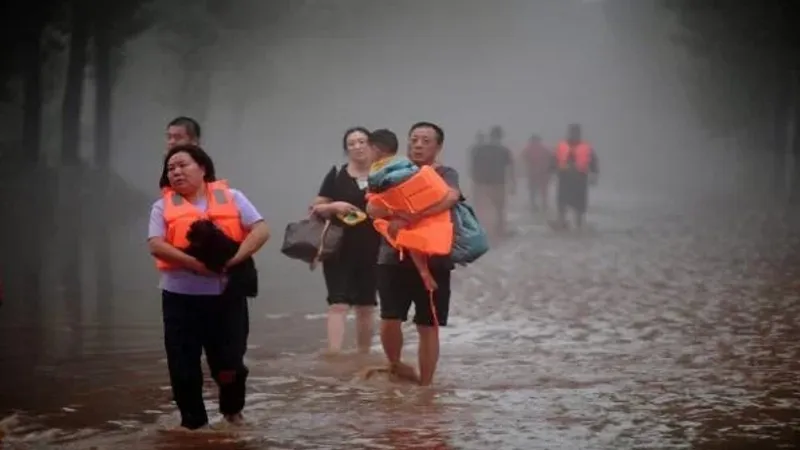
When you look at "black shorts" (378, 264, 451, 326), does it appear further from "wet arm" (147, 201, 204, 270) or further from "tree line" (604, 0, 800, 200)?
"tree line" (604, 0, 800, 200)

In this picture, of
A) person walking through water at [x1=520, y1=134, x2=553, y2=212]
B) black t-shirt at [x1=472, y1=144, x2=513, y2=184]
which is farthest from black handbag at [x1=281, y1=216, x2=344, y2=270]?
person walking through water at [x1=520, y1=134, x2=553, y2=212]

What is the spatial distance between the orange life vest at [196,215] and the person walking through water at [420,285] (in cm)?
160

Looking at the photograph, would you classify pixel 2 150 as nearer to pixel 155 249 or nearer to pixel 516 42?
pixel 155 249

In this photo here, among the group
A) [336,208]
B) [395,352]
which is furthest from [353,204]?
[395,352]

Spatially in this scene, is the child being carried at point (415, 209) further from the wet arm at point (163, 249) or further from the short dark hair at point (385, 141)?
the wet arm at point (163, 249)

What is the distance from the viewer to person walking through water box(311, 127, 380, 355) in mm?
10977

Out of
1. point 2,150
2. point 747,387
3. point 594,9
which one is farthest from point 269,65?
point 594,9

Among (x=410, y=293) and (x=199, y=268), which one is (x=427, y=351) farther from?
(x=199, y=268)

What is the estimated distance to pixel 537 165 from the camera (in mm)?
34000

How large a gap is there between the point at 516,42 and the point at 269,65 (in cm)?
8577

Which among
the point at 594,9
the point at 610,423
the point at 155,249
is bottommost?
the point at 610,423

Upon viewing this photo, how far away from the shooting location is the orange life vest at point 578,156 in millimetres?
27719

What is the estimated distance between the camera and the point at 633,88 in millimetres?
110062

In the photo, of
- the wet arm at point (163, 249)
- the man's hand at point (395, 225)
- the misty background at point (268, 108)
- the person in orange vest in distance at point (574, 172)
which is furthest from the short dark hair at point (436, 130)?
the person in orange vest in distance at point (574, 172)
